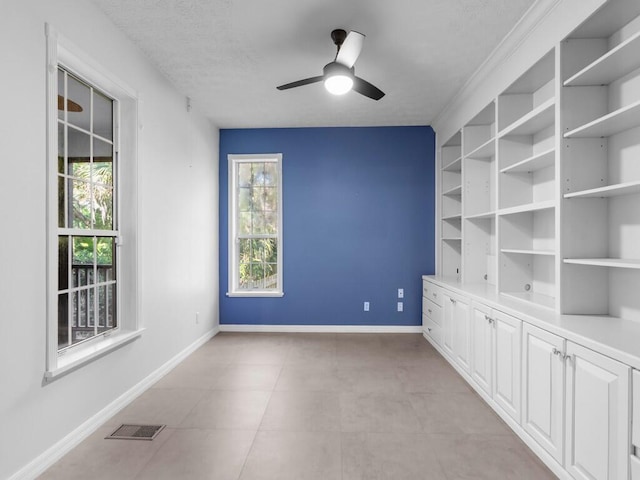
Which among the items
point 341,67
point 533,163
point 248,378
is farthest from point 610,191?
point 248,378

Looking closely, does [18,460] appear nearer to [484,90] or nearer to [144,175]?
[144,175]

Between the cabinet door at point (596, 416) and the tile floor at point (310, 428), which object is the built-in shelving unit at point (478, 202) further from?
the cabinet door at point (596, 416)

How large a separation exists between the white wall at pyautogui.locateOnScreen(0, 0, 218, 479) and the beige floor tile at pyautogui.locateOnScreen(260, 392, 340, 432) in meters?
1.18

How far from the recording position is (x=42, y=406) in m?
2.07

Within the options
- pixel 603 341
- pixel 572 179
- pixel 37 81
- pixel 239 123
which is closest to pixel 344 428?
pixel 603 341

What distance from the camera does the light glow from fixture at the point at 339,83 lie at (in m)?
2.83

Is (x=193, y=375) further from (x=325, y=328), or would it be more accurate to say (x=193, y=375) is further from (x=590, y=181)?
(x=590, y=181)

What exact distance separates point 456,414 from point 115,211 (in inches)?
120

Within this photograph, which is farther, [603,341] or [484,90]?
[484,90]

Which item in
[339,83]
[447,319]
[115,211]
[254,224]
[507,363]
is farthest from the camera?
[254,224]

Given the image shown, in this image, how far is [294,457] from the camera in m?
2.22

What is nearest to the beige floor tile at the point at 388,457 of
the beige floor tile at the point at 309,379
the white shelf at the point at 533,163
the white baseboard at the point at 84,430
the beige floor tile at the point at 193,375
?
the beige floor tile at the point at 309,379

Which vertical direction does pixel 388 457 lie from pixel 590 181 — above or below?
below

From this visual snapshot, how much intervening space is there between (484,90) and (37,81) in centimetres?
348
